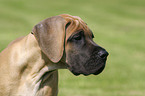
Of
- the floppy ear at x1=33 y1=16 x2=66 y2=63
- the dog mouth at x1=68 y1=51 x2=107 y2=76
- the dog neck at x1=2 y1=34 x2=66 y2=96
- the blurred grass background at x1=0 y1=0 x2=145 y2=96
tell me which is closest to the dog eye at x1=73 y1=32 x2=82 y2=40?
the floppy ear at x1=33 y1=16 x2=66 y2=63

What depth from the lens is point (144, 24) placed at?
25.4m

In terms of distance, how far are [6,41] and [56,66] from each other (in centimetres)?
1089

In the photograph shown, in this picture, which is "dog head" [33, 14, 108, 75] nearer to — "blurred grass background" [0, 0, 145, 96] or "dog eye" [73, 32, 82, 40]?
"dog eye" [73, 32, 82, 40]

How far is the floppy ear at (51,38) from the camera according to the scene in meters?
4.65

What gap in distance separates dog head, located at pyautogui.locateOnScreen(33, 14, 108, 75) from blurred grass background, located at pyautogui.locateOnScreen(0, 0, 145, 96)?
3.82m

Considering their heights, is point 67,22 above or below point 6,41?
above

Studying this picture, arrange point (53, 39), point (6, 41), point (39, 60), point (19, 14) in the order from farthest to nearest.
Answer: point (19, 14) < point (6, 41) < point (39, 60) < point (53, 39)

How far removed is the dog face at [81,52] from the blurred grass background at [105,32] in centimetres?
379

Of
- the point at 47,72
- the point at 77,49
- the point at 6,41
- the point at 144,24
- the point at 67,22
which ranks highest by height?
the point at 67,22

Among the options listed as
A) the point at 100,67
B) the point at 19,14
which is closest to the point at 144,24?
the point at 19,14

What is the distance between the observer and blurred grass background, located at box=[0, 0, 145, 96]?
32.7ft

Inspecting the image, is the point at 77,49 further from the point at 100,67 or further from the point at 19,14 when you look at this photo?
the point at 19,14

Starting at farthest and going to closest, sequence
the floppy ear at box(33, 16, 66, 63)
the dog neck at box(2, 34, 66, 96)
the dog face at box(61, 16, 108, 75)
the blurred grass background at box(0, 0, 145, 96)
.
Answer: the blurred grass background at box(0, 0, 145, 96)
the dog neck at box(2, 34, 66, 96)
the dog face at box(61, 16, 108, 75)
the floppy ear at box(33, 16, 66, 63)

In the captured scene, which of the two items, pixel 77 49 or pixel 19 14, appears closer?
pixel 77 49
